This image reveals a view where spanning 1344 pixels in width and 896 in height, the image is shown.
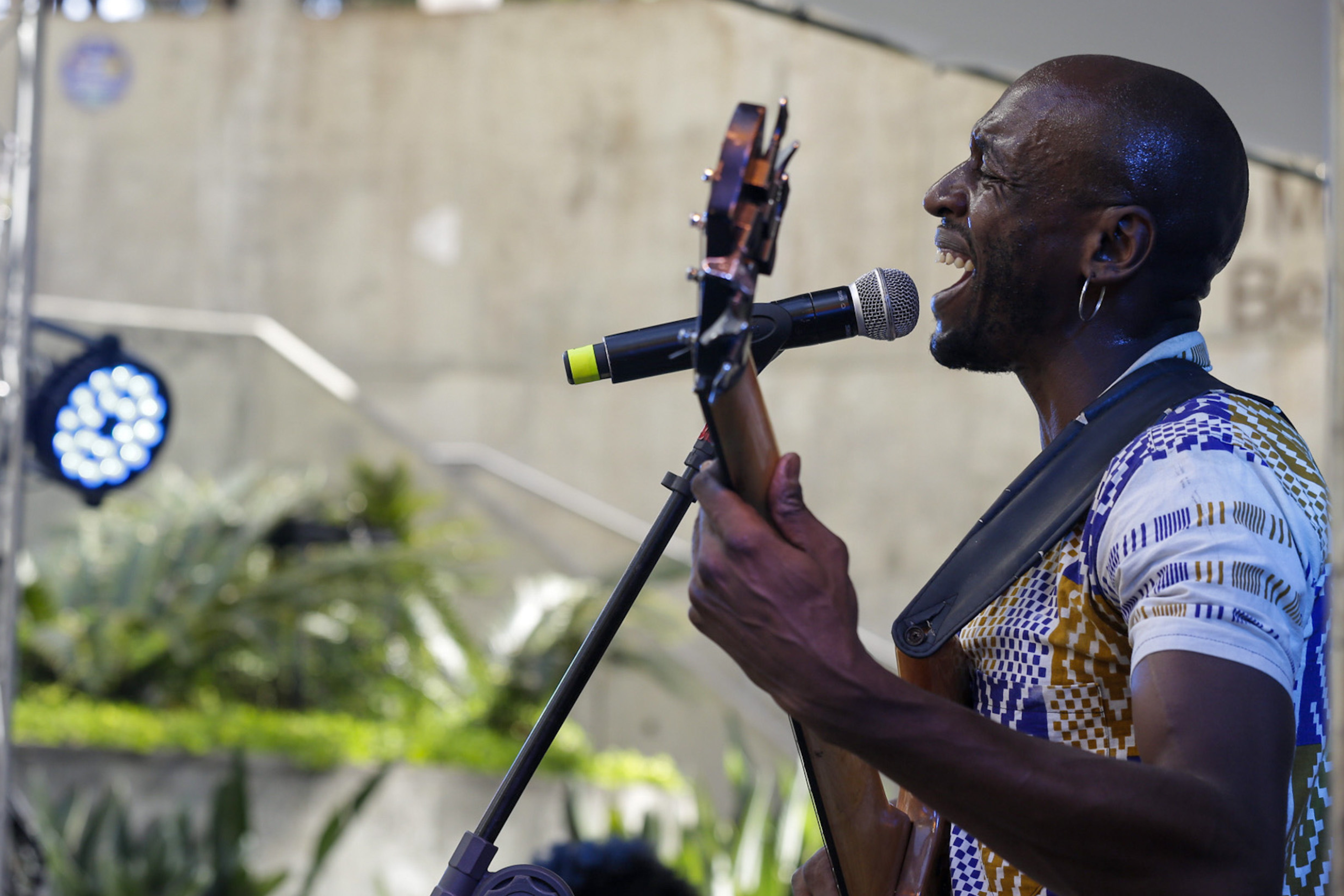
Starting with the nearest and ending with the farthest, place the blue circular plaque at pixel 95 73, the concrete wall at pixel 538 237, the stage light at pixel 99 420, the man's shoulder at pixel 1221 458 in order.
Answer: the man's shoulder at pixel 1221 458 → the stage light at pixel 99 420 → the concrete wall at pixel 538 237 → the blue circular plaque at pixel 95 73

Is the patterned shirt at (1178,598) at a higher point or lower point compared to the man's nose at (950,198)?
lower

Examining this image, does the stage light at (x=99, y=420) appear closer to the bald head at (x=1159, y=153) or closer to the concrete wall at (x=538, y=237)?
the concrete wall at (x=538, y=237)

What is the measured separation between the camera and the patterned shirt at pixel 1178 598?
101 cm

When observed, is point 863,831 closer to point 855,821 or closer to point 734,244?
point 855,821

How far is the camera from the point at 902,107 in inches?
319

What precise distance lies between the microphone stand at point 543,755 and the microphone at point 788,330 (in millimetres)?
99

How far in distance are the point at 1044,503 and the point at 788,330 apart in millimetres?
318

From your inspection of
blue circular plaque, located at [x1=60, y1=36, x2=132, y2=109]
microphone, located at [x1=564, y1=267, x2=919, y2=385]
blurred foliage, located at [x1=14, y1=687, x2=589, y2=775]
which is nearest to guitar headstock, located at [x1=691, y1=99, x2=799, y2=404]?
microphone, located at [x1=564, y1=267, x2=919, y2=385]

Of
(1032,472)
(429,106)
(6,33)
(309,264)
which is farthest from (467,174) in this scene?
(1032,472)

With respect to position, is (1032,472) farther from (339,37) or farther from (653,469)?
(339,37)

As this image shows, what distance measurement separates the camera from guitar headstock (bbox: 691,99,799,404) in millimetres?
936

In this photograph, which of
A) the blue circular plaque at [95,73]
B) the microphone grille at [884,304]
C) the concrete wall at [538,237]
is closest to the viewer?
the microphone grille at [884,304]

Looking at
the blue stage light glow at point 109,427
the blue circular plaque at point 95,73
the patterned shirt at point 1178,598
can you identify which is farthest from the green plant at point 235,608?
the patterned shirt at point 1178,598

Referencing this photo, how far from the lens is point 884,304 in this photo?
4.44 ft
